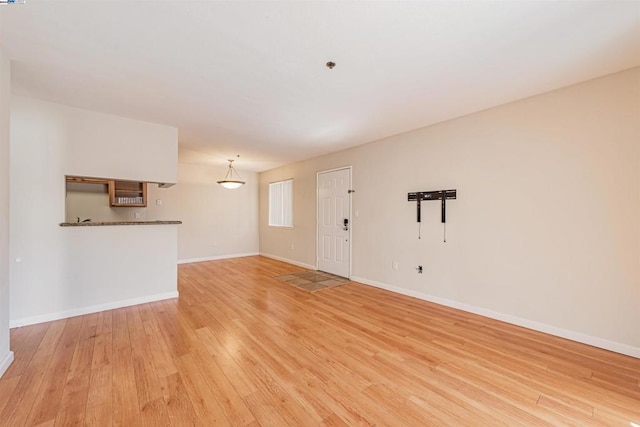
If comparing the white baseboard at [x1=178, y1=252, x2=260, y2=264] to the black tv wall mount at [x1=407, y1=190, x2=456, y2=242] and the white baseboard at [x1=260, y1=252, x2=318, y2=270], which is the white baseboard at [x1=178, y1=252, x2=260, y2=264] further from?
the black tv wall mount at [x1=407, y1=190, x2=456, y2=242]

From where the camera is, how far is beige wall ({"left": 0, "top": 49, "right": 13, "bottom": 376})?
2221 millimetres

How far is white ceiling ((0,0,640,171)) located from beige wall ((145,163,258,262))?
350cm

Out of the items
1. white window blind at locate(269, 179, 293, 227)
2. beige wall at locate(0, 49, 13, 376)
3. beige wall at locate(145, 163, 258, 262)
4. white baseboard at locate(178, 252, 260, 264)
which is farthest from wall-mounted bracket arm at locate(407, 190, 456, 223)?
white baseboard at locate(178, 252, 260, 264)

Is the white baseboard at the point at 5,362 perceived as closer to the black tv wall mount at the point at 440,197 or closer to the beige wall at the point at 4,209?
the beige wall at the point at 4,209

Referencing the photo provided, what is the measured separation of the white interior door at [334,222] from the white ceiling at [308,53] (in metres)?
2.12

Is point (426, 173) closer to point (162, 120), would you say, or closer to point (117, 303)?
point (162, 120)

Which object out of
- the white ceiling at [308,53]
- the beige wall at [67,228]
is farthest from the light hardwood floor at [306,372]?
the white ceiling at [308,53]

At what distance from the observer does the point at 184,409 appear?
1.79 meters

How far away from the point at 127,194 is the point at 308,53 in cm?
469

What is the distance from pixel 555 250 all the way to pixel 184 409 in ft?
12.6

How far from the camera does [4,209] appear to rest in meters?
2.27

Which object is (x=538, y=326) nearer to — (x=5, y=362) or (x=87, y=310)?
(x=5, y=362)

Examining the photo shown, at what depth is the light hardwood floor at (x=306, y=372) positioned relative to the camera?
5.77 ft

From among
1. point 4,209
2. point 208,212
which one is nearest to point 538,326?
point 4,209
